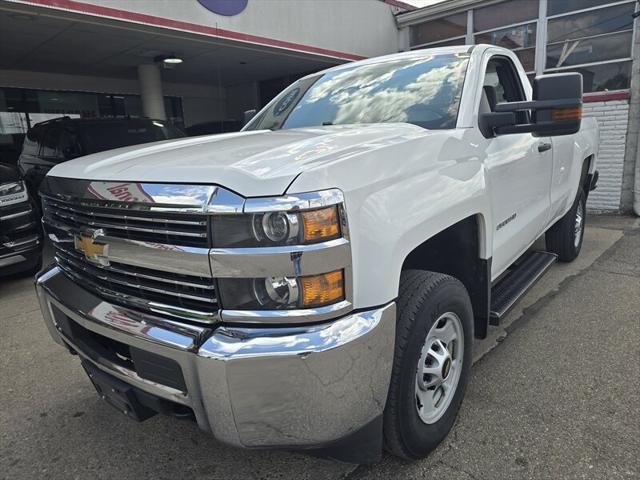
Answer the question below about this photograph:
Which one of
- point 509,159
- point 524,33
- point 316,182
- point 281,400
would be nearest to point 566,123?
point 509,159

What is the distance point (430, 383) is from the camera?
2.20 meters

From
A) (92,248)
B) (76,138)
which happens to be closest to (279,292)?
(92,248)

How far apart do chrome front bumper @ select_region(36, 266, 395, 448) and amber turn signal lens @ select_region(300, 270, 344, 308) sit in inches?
3.2

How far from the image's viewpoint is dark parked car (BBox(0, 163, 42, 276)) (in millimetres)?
4895

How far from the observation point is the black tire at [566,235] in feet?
15.9

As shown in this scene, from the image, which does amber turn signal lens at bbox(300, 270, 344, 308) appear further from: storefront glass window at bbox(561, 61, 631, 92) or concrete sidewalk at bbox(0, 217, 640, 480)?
storefront glass window at bbox(561, 61, 631, 92)

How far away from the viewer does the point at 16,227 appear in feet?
16.3

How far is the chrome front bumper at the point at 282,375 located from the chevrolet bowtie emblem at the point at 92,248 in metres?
0.38

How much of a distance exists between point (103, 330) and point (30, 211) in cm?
392

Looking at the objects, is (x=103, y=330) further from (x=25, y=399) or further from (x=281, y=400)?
(x=25, y=399)

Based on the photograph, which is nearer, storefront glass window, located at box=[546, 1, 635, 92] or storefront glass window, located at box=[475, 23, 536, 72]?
storefront glass window, located at box=[546, 1, 635, 92]

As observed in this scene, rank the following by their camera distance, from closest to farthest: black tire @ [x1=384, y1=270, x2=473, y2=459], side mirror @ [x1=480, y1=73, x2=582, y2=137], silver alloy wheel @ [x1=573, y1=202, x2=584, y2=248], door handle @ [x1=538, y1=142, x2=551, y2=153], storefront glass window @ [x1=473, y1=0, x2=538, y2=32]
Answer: black tire @ [x1=384, y1=270, x2=473, y2=459]
side mirror @ [x1=480, y1=73, x2=582, y2=137]
door handle @ [x1=538, y1=142, x2=551, y2=153]
silver alloy wheel @ [x1=573, y1=202, x2=584, y2=248]
storefront glass window @ [x1=473, y1=0, x2=538, y2=32]

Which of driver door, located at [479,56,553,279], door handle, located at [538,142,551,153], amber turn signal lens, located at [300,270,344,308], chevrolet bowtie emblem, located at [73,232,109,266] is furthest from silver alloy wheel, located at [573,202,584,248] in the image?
chevrolet bowtie emblem, located at [73,232,109,266]

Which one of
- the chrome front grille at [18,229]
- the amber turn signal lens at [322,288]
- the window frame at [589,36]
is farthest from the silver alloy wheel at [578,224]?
the chrome front grille at [18,229]
